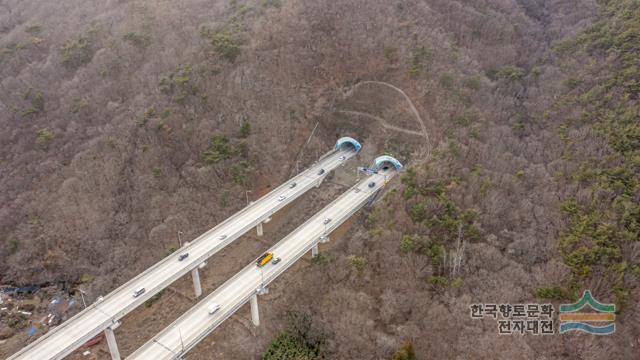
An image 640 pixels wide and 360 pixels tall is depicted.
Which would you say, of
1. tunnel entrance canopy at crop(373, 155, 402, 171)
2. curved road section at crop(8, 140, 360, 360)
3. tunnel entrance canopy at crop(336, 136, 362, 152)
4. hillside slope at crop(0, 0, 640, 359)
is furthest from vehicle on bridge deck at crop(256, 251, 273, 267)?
tunnel entrance canopy at crop(336, 136, 362, 152)

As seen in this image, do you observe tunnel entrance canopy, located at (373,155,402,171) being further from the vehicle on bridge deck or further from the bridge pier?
the bridge pier

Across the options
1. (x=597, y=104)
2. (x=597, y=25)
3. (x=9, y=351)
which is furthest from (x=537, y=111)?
(x=9, y=351)

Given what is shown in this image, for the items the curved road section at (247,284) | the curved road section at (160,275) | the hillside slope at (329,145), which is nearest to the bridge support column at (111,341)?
the curved road section at (160,275)

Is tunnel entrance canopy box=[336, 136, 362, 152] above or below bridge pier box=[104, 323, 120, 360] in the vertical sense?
above

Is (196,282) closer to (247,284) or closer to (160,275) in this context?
(160,275)

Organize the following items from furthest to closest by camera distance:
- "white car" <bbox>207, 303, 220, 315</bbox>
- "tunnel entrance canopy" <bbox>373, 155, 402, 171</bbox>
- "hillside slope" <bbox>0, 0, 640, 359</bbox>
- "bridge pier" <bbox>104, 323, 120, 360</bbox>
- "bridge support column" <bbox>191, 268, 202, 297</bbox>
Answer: "tunnel entrance canopy" <bbox>373, 155, 402, 171</bbox> → "bridge support column" <bbox>191, 268, 202, 297</bbox> → "hillside slope" <bbox>0, 0, 640, 359</bbox> → "white car" <bbox>207, 303, 220, 315</bbox> → "bridge pier" <bbox>104, 323, 120, 360</bbox>

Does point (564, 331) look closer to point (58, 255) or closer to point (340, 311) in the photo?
point (340, 311)
